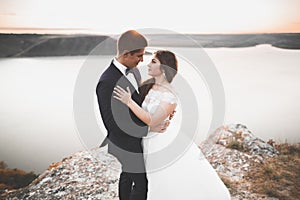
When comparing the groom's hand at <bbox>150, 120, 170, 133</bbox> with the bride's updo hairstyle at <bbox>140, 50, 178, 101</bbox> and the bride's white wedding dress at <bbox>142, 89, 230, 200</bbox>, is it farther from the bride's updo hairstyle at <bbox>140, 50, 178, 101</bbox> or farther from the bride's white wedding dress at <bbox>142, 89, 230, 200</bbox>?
the bride's updo hairstyle at <bbox>140, 50, 178, 101</bbox>

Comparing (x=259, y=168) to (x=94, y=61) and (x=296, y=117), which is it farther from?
(x=94, y=61)

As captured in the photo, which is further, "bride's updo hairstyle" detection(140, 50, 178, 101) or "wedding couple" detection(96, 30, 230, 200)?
"bride's updo hairstyle" detection(140, 50, 178, 101)

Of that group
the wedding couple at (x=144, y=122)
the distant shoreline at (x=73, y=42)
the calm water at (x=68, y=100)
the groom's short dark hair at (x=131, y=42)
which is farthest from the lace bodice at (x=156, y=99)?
the distant shoreline at (x=73, y=42)

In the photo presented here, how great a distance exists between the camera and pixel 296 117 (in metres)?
3.84

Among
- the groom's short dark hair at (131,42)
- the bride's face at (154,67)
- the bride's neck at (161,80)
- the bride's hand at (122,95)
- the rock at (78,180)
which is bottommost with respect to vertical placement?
the rock at (78,180)

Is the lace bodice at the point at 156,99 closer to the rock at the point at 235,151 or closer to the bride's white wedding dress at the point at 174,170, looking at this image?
the bride's white wedding dress at the point at 174,170

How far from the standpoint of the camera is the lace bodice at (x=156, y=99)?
2.07m

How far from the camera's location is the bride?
208cm

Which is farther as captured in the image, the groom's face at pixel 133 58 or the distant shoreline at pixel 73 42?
the distant shoreline at pixel 73 42

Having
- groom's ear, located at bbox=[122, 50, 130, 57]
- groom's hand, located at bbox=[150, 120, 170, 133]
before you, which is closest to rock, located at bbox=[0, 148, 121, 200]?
groom's hand, located at bbox=[150, 120, 170, 133]

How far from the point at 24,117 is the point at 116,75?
1826mm

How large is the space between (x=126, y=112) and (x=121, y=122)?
58 millimetres

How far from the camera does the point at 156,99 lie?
209 centimetres

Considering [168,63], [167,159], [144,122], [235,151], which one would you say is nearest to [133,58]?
[168,63]
